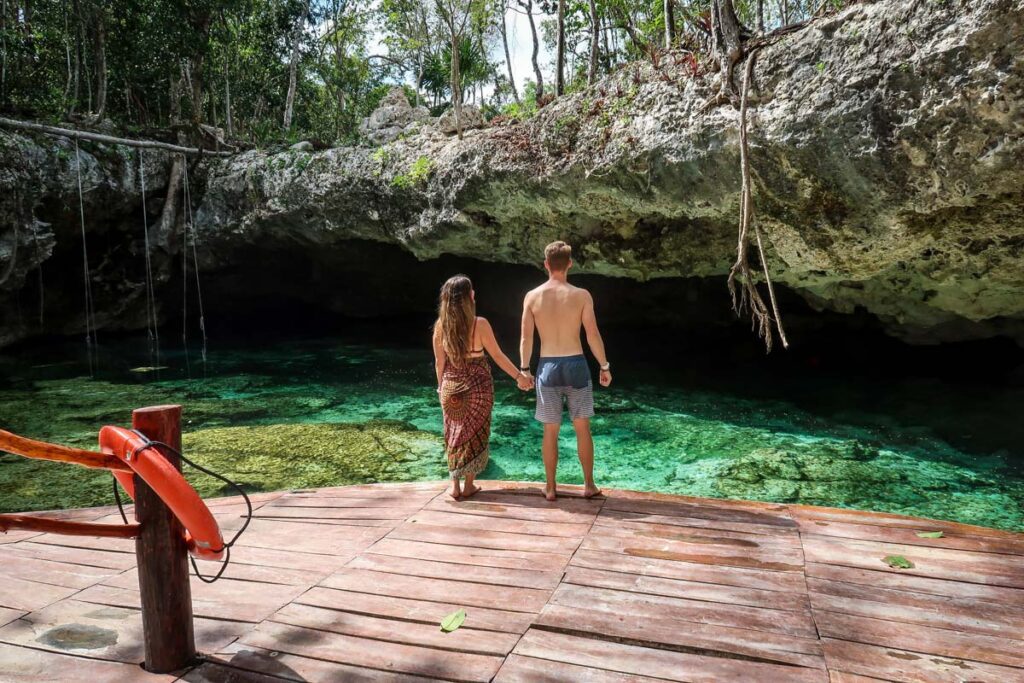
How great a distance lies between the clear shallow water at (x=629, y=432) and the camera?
671 cm

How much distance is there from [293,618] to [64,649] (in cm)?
86

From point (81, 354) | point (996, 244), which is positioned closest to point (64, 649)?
point (996, 244)

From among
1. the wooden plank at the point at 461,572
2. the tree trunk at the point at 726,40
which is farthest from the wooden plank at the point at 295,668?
the tree trunk at the point at 726,40

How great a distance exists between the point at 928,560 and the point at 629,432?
5610 millimetres

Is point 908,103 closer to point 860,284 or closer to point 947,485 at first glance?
point 947,485

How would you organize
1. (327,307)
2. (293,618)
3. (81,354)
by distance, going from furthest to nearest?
(327,307) < (81,354) < (293,618)

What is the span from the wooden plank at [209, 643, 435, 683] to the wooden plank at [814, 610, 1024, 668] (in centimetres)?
171

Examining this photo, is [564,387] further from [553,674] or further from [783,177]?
[783,177]

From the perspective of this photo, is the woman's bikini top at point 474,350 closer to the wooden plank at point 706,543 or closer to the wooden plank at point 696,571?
the wooden plank at point 706,543

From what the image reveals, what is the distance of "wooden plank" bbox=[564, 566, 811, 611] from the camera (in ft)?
9.51

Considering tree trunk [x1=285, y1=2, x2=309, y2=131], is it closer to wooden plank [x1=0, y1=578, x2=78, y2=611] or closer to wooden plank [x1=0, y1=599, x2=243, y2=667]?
wooden plank [x1=0, y1=578, x2=78, y2=611]

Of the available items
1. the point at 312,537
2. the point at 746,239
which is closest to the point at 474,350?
the point at 312,537

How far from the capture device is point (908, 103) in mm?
6105

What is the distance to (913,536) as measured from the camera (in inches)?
141
